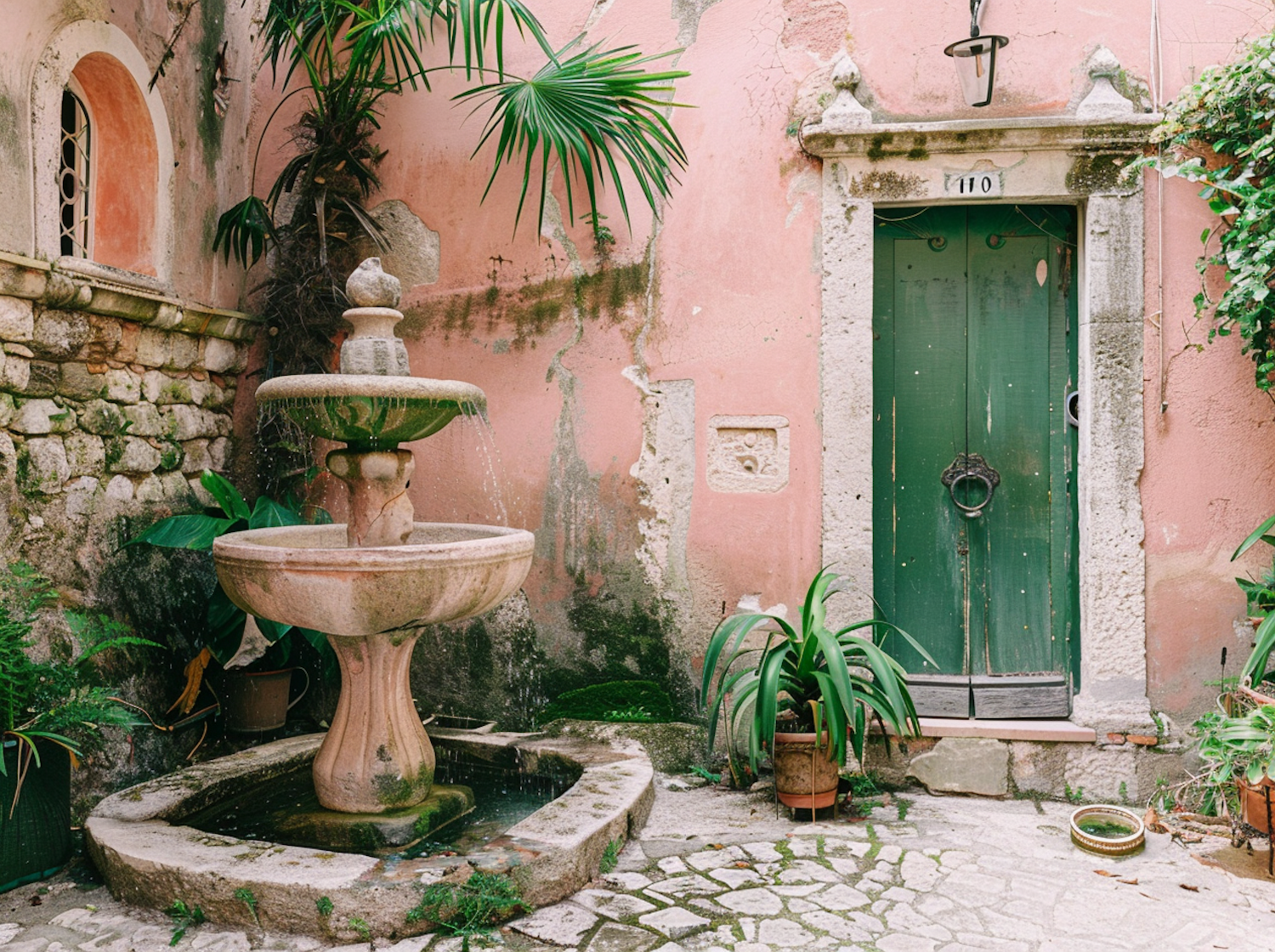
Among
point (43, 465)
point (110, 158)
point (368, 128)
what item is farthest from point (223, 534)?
point (368, 128)

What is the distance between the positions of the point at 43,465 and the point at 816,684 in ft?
9.17

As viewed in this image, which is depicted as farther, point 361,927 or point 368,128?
point 368,128

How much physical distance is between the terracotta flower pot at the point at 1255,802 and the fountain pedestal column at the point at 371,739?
267 centimetres

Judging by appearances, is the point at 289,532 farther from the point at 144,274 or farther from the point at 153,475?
the point at 144,274

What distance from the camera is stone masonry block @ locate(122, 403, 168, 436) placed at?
3.63 m

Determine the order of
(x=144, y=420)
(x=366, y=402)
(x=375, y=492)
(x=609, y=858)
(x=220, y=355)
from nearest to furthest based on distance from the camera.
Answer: (x=366, y=402) → (x=609, y=858) → (x=375, y=492) → (x=144, y=420) → (x=220, y=355)

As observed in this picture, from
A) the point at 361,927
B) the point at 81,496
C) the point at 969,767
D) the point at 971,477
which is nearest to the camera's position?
the point at 361,927

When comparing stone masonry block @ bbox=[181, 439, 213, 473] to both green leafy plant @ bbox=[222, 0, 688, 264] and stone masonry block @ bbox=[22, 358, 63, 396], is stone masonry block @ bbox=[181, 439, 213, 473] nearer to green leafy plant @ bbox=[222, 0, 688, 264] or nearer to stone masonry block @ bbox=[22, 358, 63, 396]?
stone masonry block @ bbox=[22, 358, 63, 396]

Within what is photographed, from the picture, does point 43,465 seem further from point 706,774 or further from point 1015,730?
point 1015,730

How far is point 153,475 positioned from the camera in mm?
3773

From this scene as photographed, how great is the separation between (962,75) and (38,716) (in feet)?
12.6

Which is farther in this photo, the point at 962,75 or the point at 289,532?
the point at 962,75

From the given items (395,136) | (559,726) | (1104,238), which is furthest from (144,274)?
(1104,238)

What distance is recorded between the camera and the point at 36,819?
8.95ft
